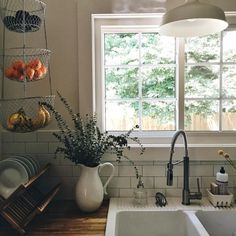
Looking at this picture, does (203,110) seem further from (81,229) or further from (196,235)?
(81,229)

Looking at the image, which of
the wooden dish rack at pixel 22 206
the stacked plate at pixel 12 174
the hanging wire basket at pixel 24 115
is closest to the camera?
the wooden dish rack at pixel 22 206

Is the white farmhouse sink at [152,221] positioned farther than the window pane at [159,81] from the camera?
No

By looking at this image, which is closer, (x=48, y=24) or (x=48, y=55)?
(x=48, y=55)

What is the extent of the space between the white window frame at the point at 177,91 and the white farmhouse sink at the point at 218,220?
1.30 feet

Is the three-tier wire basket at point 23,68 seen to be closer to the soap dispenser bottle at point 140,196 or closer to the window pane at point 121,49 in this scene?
the window pane at point 121,49

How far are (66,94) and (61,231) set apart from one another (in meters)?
0.77

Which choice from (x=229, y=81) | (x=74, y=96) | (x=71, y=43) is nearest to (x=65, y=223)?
(x=74, y=96)

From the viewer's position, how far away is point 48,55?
1584mm

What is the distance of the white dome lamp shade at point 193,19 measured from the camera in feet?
3.41

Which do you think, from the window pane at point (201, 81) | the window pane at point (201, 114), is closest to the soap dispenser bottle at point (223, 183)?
the window pane at point (201, 114)

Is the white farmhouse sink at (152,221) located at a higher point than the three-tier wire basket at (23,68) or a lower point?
lower

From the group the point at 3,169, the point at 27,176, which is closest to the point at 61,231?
the point at 27,176

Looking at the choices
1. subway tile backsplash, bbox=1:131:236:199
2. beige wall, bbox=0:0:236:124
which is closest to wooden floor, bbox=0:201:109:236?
subway tile backsplash, bbox=1:131:236:199

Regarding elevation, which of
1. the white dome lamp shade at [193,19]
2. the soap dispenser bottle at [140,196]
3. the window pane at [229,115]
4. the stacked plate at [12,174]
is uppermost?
the white dome lamp shade at [193,19]
